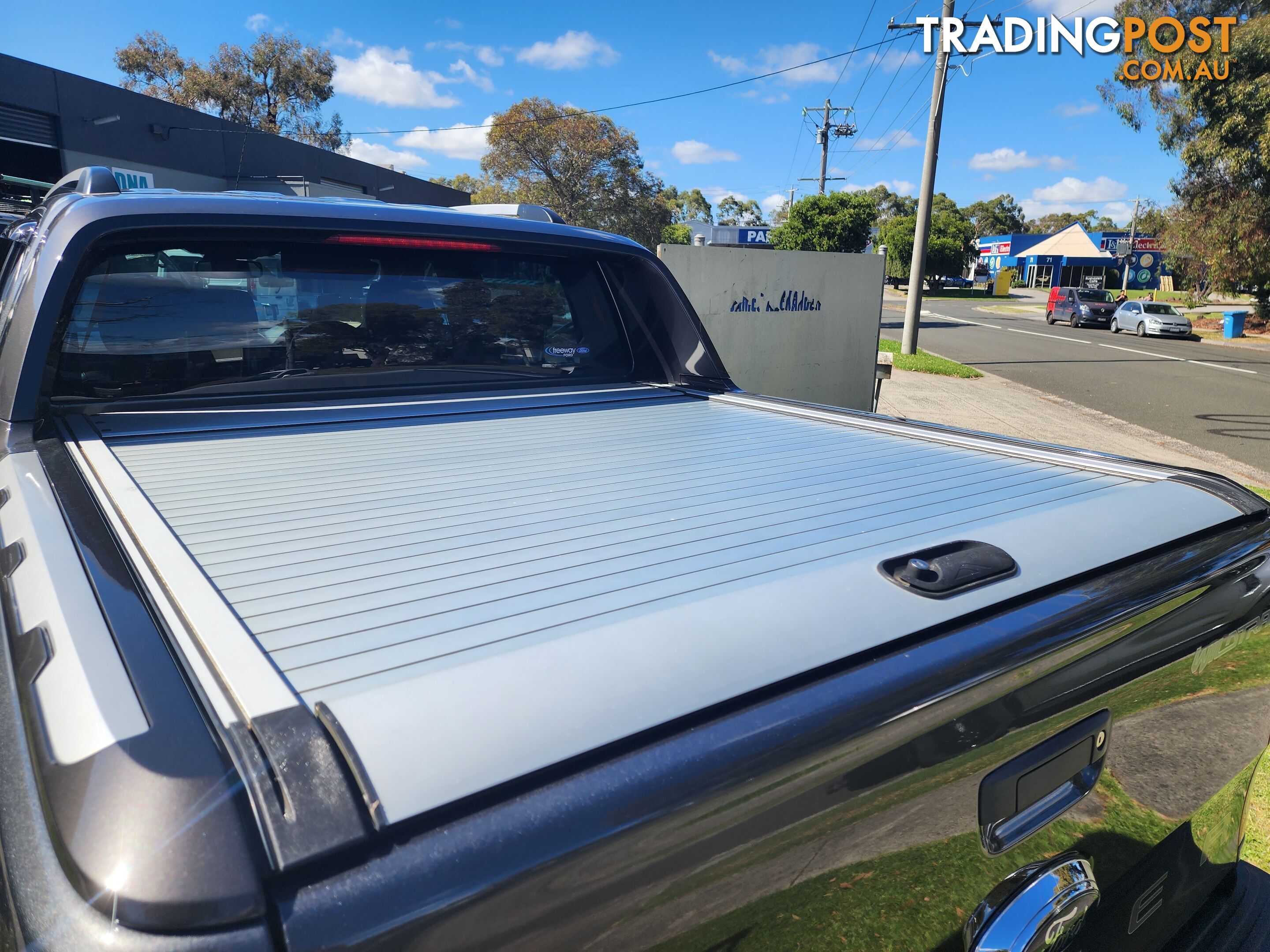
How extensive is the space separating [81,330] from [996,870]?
8.46 ft

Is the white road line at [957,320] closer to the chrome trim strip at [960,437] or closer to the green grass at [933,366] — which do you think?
the green grass at [933,366]

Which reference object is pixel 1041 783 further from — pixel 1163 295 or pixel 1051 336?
pixel 1163 295

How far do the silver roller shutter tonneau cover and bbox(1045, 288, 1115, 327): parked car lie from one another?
121 feet

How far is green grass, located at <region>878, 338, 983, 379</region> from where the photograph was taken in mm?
16844

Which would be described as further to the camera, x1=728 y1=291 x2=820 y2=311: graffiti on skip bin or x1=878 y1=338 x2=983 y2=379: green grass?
x1=878 y1=338 x2=983 y2=379: green grass

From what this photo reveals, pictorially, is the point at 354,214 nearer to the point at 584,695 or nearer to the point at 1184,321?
the point at 584,695

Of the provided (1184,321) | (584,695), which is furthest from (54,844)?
(1184,321)

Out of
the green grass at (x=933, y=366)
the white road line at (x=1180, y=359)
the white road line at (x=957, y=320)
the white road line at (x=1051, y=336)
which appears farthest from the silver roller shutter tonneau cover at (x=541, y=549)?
the white road line at (x=957, y=320)

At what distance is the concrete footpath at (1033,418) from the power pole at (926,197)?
7.42 ft

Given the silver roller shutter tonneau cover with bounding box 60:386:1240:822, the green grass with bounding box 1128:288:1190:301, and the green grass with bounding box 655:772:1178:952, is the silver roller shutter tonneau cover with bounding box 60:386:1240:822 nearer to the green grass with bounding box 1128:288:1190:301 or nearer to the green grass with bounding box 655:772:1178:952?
the green grass with bounding box 655:772:1178:952

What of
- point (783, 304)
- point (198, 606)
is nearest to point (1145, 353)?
point (783, 304)

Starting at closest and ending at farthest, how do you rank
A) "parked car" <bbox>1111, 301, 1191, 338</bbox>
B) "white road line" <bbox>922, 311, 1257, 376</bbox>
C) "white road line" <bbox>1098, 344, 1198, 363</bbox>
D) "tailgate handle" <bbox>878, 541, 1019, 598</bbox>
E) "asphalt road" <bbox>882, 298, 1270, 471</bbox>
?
1. "tailgate handle" <bbox>878, 541, 1019, 598</bbox>
2. "asphalt road" <bbox>882, 298, 1270, 471</bbox>
3. "white road line" <bbox>922, 311, 1257, 376</bbox>
4. "white road line" <bbox>1098, 344, 1198, 363</bbox>
5. "parked car" <bbox>1111, 301, 1191, 338</bbox>

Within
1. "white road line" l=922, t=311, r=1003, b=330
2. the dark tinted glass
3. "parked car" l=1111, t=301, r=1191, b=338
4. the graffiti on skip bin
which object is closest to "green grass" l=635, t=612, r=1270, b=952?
the dark tinted glass

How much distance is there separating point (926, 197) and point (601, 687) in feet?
62.7
